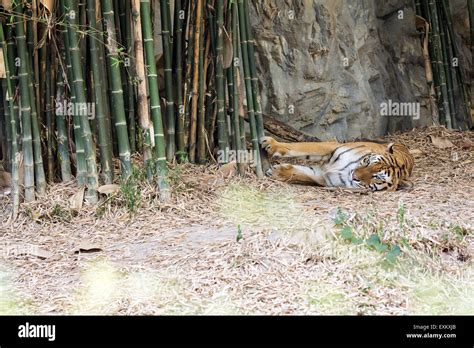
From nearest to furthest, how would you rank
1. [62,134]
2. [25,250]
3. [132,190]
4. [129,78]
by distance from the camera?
1. [25,250]
2. [132,190]
3. [62,134]
4. [129,78]

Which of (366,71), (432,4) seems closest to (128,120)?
(366,71)

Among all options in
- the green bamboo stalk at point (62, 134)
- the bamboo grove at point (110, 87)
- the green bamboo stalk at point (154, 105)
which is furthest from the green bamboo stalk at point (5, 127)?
the green bamboo stalk at point (154, 105)

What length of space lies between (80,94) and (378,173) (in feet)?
7.67

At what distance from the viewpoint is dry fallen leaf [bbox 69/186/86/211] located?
5.38 m

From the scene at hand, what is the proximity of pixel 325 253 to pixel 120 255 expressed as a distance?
1.16m

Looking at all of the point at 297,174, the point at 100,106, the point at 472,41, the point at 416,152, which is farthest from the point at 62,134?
the point at 472,41

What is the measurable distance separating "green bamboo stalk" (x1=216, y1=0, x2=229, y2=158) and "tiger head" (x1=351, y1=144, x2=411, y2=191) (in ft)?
3.42

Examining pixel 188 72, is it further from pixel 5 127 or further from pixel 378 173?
pixel 378 173

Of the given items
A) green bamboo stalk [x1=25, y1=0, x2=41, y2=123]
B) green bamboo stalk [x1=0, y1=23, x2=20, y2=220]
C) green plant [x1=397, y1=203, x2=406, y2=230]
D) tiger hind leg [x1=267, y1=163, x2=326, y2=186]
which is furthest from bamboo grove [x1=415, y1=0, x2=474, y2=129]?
green bamboo stalk [x1=0, y1=23, x2=20, y2=220]

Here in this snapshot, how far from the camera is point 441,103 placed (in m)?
8.38

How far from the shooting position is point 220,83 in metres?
6.25

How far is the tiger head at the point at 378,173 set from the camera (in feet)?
20.3

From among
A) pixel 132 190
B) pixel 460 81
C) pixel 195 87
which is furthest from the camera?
pixel 460 81

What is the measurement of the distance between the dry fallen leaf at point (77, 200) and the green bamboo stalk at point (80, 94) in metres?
0.04
